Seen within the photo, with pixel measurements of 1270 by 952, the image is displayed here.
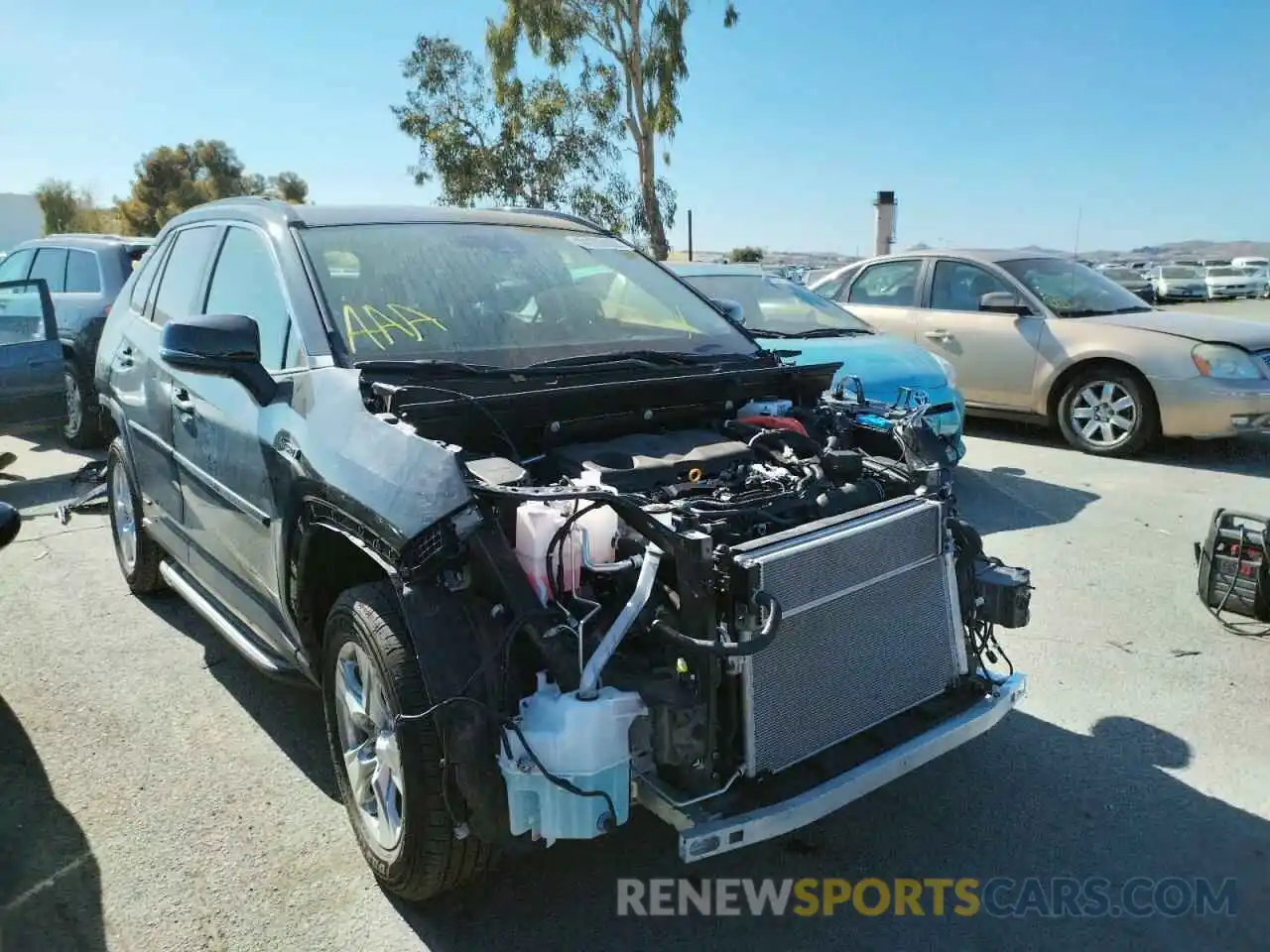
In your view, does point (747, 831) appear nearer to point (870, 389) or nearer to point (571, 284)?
point (571, 284)

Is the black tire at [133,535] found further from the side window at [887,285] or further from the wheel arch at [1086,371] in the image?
the wheel arch at [1086,371]

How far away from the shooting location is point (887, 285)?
31.2 ft

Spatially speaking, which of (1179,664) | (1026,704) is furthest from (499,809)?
(1179,664)

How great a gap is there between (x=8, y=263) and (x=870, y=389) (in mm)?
9639

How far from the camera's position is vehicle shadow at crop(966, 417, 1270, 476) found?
766 cm

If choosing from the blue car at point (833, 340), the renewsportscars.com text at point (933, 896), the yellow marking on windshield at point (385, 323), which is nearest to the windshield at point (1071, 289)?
the blue car at point (833, 340)

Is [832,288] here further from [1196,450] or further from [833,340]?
[1196,450]

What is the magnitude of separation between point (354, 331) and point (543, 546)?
4.08 feet

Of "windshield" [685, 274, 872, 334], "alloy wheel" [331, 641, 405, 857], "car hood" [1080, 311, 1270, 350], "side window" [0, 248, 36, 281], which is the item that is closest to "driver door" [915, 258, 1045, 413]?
"car hood" [1080, 311, 1270, 350]

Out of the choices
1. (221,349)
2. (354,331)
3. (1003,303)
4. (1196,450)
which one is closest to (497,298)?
(354,331)

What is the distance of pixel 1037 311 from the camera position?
8422 mm

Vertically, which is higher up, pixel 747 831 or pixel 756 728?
pixel 756 728

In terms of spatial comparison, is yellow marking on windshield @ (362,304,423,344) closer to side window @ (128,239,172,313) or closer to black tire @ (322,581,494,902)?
black tire @ (322,581,494,902)

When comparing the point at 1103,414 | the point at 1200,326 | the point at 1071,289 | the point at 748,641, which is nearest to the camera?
→ the point at 748,641
